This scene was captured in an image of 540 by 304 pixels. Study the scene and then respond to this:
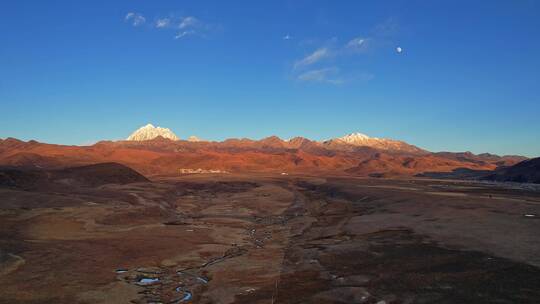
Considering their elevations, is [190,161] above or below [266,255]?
above

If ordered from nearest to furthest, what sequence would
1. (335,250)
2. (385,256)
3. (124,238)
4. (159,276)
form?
(159,276) → (385,256) → (335,250) → (124,238)

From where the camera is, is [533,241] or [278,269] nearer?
[278,269]

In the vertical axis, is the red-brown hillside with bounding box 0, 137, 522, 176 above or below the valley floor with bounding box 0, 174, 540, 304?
above

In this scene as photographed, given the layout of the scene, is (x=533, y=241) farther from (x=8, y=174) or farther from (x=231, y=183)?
(x=231, y=183)

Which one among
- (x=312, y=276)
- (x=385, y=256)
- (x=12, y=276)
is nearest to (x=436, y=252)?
(x=385, y=256)

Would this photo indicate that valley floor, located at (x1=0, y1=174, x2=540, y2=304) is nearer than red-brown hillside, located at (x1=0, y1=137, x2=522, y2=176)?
Yes

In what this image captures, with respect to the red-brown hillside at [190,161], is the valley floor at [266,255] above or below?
below

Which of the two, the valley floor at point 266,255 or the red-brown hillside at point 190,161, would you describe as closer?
the valley floor at point 266,255

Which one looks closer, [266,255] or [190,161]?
[266,255]
